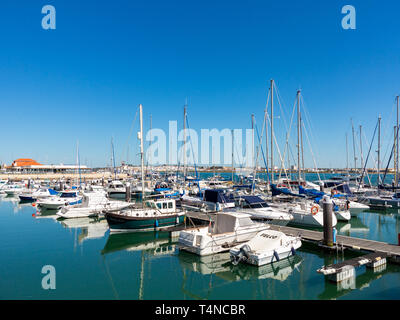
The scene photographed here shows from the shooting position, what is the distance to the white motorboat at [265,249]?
1633cm

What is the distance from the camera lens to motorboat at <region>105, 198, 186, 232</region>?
80.3 feet

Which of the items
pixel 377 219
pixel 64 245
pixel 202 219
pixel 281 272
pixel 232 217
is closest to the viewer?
pixel 281 272

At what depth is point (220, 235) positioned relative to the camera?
1906 cm

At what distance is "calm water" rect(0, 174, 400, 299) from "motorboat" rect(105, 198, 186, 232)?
0.89m

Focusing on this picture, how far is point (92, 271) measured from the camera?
635 inches

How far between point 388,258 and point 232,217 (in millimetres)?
9587

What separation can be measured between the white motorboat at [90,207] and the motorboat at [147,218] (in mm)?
7859

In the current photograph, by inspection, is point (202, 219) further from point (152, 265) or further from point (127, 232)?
point (152, 265)

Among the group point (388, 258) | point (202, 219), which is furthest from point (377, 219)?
point (202, 219)

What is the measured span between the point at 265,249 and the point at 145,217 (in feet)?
40.6

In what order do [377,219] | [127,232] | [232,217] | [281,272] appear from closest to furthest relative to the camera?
[281,272] < [232,217] < [127,232] < [377,219]

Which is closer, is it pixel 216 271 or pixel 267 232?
pixel 216 271

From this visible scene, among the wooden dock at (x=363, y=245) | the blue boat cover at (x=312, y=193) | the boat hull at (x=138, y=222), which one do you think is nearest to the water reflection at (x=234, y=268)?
the wooden dock at (x=363, y=245)

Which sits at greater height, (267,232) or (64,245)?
(267,232)
